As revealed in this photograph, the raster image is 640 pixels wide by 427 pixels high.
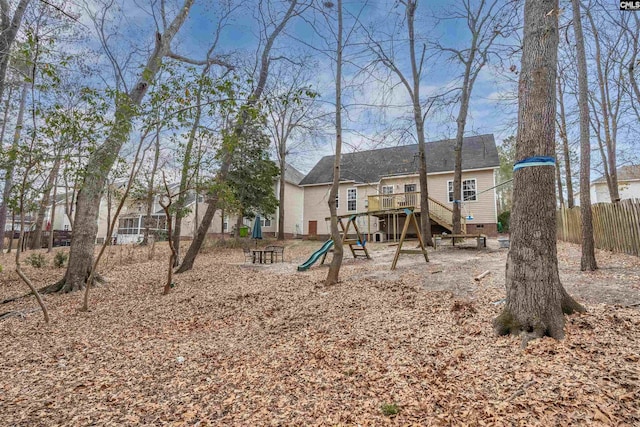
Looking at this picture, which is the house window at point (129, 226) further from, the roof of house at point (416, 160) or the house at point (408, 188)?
the roof of house at point (416, 160)

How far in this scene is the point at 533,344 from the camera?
2.89 meters

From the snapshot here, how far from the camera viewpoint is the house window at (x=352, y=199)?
74.7 ft

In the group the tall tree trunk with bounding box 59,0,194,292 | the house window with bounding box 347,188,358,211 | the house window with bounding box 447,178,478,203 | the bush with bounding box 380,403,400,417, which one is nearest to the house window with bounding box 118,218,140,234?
the house window with bounding box 347,188,358,211

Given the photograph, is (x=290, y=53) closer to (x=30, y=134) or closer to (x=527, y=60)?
(x=30, y=134)

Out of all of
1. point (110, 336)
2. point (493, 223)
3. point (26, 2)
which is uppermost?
point (26, 2)

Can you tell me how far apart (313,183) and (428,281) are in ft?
60.4

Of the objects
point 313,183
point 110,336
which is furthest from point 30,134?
point 313,183

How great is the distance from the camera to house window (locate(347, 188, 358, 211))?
74.7 feet

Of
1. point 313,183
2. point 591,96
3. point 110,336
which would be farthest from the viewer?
point 313,183

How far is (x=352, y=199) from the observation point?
2292cm

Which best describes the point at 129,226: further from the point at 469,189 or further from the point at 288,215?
the point at 469,189

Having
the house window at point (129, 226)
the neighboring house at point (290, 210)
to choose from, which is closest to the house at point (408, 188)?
the neighboring house at point (290, 210)

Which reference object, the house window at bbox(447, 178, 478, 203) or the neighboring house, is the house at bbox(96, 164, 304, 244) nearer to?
the neighboring house

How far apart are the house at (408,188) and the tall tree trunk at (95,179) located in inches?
363
